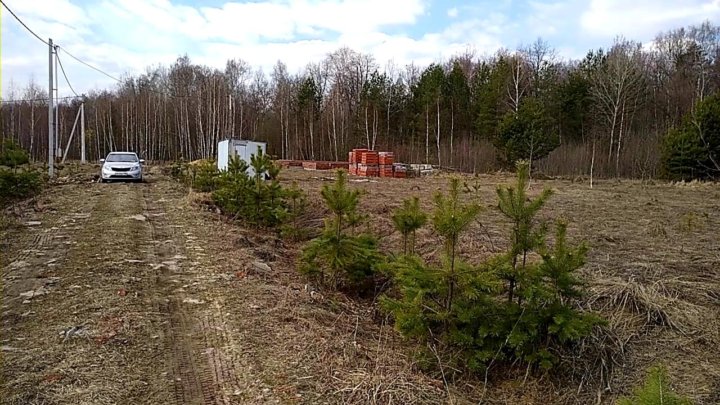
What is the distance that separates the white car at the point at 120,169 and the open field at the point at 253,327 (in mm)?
9770

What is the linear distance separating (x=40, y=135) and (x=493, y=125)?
1697 inches

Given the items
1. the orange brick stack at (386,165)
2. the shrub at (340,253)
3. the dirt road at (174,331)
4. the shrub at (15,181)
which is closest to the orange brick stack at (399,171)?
the orange brick stack at (386,165)

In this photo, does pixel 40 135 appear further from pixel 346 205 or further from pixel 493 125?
pixel 346 205

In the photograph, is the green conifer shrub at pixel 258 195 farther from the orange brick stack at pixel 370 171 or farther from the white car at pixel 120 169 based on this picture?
the orange brick stack at pixel 370 171

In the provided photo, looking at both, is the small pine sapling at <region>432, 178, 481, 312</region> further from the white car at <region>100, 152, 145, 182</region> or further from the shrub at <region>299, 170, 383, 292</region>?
the white car at <region>100, 152, 145, 182</region>

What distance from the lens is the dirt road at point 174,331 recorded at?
3.72m

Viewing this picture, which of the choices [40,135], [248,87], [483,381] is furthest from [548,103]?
[40,135]

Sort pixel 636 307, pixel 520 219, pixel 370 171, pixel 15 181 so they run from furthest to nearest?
pixel 370 171 → pixel 15 181 → pixel 636 307 → pixel 520 219

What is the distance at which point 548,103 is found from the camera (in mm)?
37562

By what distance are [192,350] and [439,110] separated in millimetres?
35328

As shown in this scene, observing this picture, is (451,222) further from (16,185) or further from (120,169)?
(120,169)

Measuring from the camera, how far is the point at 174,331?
15.3 ft

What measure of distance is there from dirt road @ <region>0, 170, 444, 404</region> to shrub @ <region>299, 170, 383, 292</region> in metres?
0.38

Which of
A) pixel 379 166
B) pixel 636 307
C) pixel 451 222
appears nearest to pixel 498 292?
pixel 451 222
